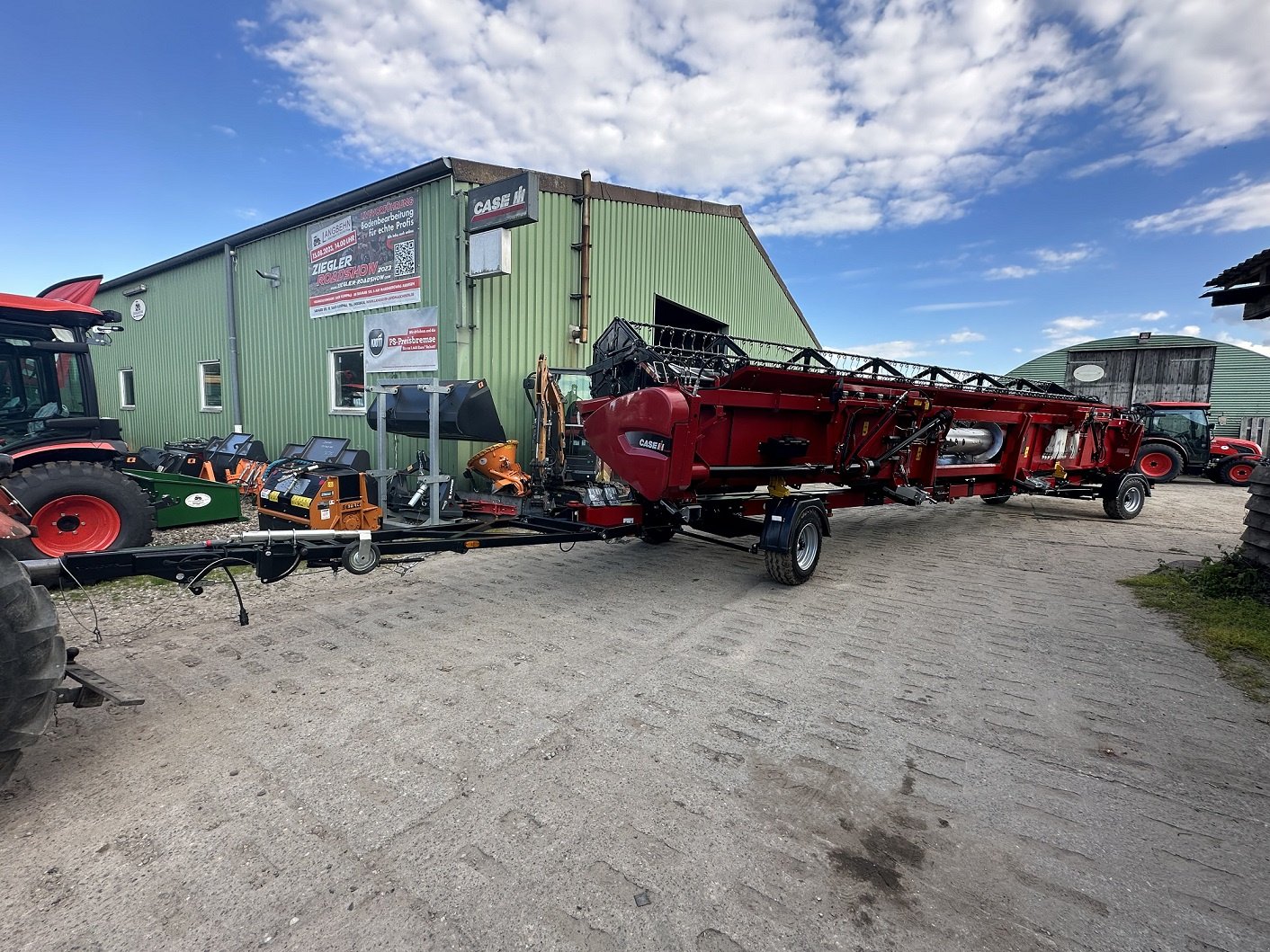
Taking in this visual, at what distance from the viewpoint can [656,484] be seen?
16.3ft

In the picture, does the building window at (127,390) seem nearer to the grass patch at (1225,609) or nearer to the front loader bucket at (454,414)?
the front loader bucket at (454,414)

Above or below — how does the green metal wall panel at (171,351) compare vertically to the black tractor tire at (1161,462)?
above

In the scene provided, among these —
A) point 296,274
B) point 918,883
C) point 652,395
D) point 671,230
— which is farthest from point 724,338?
point 296,274

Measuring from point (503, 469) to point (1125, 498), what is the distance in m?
10.6

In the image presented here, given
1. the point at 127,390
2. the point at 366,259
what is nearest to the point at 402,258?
the point at 366,259

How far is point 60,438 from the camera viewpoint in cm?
603

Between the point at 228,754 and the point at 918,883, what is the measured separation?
2.98 meters

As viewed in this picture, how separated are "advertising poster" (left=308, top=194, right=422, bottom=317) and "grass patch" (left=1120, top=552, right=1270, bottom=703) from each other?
10307 mm

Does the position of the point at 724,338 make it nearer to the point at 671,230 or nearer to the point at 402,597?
the point at 402,597

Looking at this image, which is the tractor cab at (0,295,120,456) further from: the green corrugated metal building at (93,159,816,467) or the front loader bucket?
the green corrugated metal building at (93,159,816,467)

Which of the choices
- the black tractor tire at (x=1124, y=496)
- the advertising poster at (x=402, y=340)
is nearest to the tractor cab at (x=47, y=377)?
the advertising poster at (x=402, y=340)

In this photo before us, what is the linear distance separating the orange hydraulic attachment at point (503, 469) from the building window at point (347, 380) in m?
3.68

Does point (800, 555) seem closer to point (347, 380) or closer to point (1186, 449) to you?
point (347, 380)

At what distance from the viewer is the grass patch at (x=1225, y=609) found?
3877 millimetres
